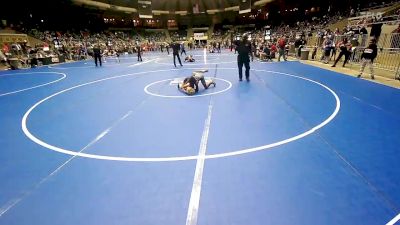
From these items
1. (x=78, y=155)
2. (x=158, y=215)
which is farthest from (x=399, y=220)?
(x=78, y=155)

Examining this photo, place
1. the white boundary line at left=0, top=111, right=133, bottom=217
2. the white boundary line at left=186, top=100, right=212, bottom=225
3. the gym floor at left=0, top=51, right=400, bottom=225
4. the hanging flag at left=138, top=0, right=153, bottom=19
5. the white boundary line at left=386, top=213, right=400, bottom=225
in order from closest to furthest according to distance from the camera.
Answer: the white boundary line at left=386, top=213, right=400, bottom=225 → the white boundary line at left=186, top=100, right=212, bottom=225 → the gym floor at left=0, top=51, right=400, bottom=225 → the white boundary line at left=0, top=111, right=133, bottom=217 → the hanging flag at left=138, top=0, right=153, bottom=19

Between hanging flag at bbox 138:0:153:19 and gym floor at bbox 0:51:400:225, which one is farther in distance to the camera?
hanging flag at bbox 138:0:153:19

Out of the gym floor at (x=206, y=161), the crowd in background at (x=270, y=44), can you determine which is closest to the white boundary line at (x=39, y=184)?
the gym floor at (x=206, y=161)

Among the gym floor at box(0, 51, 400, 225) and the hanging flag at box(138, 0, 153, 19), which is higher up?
the hanging flag at box(138, 0, 153, 19)

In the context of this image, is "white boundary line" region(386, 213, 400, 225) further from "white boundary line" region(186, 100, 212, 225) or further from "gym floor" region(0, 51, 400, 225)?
"white boundary line" region(186, 100, 212, 225)

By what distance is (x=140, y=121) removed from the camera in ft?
21.7

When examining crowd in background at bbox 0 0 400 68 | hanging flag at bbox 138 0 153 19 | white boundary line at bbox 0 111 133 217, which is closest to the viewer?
white boundary line at bbox 0 111 133 217

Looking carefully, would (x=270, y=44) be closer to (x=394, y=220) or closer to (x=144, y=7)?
(x=144, y=7)

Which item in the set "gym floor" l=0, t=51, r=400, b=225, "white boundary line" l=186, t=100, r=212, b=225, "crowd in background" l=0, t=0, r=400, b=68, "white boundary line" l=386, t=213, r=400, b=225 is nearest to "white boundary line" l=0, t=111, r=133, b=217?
"gym floor" l=0, t=51, r=400, b=225

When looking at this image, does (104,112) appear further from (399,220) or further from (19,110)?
(399,220)

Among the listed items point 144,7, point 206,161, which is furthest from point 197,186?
point 144,7

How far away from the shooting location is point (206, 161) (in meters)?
4.39

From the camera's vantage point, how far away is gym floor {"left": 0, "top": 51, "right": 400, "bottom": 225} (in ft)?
10.5

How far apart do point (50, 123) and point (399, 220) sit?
743 centimetres
